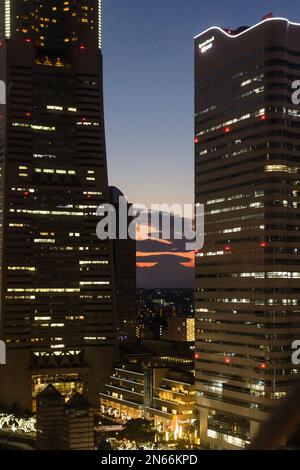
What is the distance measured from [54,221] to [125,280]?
6765 centimetres

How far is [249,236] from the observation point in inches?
2601

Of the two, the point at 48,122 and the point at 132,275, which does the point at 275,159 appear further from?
the point at 132,275

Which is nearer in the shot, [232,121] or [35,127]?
[232,121]

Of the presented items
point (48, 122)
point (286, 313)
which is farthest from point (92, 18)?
point (286, 313)

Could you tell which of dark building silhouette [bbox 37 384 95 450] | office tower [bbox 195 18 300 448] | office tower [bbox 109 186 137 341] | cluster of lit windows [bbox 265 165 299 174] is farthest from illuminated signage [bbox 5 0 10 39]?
dark building silhouette [bbox 37 384 95 450]

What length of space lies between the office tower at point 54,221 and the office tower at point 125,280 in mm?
52303

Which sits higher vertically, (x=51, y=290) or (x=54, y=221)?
(x=54, y=221)

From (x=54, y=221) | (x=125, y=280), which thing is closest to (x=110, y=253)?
(x=54, y=221)

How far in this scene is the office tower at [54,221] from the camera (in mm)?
98125

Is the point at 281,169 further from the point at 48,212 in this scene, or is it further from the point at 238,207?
the point at 48,212

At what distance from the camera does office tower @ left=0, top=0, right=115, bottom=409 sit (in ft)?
322

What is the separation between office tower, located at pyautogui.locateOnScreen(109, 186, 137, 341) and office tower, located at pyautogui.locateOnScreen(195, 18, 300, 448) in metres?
84.6

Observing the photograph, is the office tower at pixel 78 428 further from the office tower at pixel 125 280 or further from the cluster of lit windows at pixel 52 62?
the office tower at pixel 125 280
